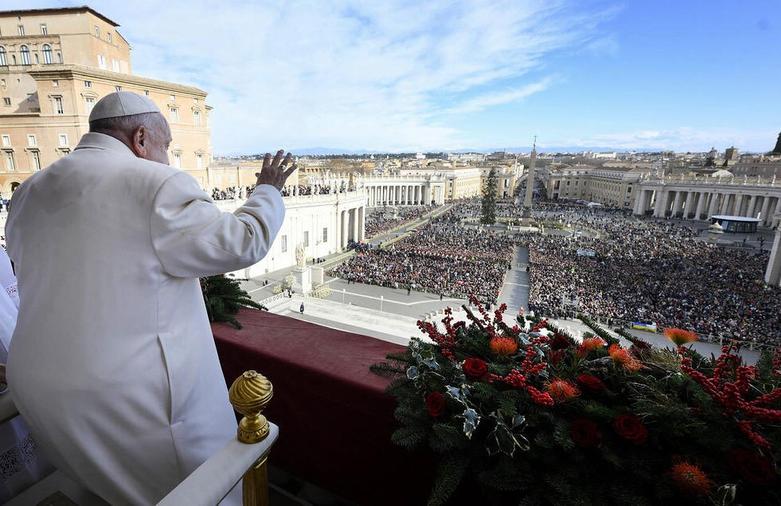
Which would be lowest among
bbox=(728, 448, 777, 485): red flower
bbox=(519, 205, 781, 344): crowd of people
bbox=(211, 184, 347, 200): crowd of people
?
bbox=(519, 205, 781, 344): crowd of people

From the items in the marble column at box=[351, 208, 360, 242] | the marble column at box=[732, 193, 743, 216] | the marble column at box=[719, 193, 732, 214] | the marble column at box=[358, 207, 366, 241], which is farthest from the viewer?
the marble column at box=[719, 193, 732, 214]

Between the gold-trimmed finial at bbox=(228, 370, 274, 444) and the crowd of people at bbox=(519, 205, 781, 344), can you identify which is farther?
the crowd of people at bbox=(519, 205, 781, 344)

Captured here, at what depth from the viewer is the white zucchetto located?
4.72 feet

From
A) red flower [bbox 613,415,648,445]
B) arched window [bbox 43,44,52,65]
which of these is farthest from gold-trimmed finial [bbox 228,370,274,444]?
arched window [bbox 43,44,52,65]

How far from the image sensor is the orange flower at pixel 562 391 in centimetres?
148

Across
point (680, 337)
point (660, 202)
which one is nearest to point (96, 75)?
point (680, 337)

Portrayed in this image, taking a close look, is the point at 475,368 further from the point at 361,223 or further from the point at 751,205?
the point at 751,205

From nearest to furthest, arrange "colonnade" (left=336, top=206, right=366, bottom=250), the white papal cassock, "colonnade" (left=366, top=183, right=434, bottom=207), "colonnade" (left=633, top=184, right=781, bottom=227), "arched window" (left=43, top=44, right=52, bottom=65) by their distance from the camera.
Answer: the white papal cassock < "arched window" (left=43, top=44, right=52, bottom=65) < "colonnade" (left=336, top=206, right=366, bottom=250) < "colonnade" (left=633, top=184, right=781, bottom=227) < "colonnade" (left=366, top=183, right=434, bottom=207)

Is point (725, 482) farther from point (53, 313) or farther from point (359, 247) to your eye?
point (359, 247)

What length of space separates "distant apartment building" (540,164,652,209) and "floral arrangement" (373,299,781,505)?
81541 millimetres

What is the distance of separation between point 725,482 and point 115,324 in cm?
203

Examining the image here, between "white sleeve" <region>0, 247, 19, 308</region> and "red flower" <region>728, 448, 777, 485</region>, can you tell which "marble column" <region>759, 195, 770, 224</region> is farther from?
"white sleeve" <region>0, 247, 19, 308</region>

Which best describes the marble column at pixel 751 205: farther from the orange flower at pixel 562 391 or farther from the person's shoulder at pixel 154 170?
the person's shoulder at pixel 154 170

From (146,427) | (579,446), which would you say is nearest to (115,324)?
(146,427)
